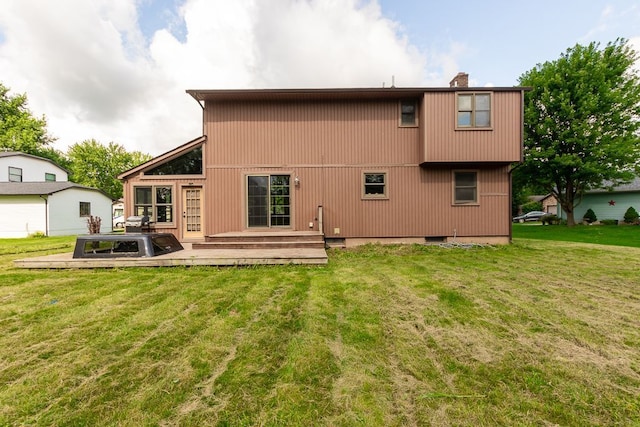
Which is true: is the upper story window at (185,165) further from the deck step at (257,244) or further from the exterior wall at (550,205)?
the exterior wall at (550,205)

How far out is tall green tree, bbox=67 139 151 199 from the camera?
3834 cm

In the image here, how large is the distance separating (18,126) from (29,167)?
11750mm

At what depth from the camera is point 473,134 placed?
8578 mm

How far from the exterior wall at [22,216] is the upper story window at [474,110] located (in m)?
22.1

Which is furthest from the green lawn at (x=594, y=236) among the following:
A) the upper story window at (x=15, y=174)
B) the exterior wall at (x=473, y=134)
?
the upper story window at (x=15, y=174)

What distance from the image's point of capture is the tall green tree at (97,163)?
38344 millimetres

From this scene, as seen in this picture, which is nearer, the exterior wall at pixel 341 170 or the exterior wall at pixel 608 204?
the exterior wall at pixel 341 170

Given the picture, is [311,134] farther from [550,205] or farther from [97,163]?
[97,163]

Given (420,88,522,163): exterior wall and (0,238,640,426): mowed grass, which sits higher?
(420,88,522,163): exterior wall

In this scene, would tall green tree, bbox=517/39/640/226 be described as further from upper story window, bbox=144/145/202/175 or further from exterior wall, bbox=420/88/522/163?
upper story window, bbox=144/145/202/175

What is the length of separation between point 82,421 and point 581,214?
102 ft

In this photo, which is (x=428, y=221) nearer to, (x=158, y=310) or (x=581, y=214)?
(x=158, y=310)

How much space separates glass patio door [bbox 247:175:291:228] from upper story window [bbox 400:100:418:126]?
4.56m

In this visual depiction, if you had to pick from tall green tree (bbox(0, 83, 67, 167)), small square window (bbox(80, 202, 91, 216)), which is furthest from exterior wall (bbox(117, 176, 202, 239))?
tall green tree (bbox(0, 83, 67, 167))
